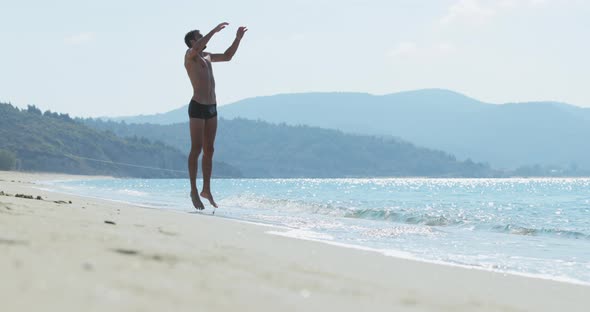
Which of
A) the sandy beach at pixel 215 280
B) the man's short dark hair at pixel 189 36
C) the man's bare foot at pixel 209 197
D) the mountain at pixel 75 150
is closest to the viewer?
the sandy beach at pixel 215 280

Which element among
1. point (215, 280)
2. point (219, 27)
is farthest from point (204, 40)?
point (215, 280)

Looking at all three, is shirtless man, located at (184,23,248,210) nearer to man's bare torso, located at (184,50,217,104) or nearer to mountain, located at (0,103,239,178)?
man's bare torso, located at (184,50,217,104)

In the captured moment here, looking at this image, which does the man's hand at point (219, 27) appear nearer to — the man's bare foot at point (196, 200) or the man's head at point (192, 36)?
the man's head at point (192, 36)

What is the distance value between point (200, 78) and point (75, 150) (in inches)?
5650

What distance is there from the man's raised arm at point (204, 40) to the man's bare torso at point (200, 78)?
0.37ft

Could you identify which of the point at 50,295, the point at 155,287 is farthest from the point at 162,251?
Answer: the point at 50,295

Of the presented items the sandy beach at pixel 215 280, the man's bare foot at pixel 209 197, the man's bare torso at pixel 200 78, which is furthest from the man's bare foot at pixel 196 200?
the sandy beach at pixel 215 280

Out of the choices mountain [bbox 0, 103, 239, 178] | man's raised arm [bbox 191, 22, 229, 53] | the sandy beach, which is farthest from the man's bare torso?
mountain [bbox 0, 103, 239, 178]

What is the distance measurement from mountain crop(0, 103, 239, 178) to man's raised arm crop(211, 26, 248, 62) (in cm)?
A: 11105

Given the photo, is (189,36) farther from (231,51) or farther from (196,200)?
(196,200)

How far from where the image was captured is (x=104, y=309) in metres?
2.19

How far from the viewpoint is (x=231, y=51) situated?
9000mm

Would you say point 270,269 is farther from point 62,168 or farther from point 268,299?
point 62,168

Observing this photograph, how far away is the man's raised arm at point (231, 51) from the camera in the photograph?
29.4ft
